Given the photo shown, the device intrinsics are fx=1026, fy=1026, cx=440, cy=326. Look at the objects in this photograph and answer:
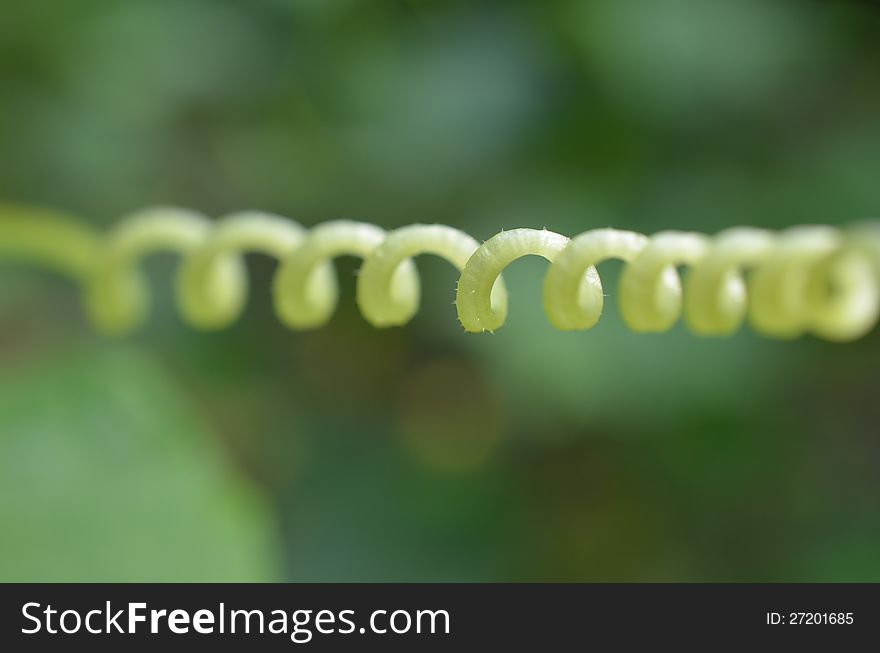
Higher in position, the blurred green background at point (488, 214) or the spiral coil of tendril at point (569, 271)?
the blurred green background at point (488, 214)

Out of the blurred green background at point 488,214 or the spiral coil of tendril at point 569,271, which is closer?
the spiral coil of tendril at point 569,271

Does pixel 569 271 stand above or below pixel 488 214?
below

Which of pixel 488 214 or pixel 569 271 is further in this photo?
pixel 488 214

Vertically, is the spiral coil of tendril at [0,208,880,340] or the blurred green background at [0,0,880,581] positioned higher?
the blurred green background at [0,0,880,581]

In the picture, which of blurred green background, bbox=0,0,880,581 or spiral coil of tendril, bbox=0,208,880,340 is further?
blurred green background, bbox=0,0,880,581
